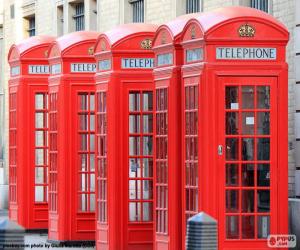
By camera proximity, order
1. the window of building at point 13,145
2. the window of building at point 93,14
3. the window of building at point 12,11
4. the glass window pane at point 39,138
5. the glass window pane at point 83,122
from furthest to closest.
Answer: the window of building at point 12,11, the window of building at point 93,14, the window of building at point 13,145, the glass window pane at point 39,138, the glass window pane at point 83,122

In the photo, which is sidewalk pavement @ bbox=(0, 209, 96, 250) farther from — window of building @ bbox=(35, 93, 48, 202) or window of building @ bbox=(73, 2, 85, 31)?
window of building @ bbox=(73, 2, 85, 31)

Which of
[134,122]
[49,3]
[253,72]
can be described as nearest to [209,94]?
[253,72]

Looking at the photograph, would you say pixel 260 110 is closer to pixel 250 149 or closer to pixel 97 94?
pixel 250 149

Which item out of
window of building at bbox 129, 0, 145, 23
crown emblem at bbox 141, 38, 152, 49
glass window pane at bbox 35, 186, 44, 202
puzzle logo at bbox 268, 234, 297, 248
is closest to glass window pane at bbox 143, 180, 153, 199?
crown emblem at bbox 141, 38, 152, 49

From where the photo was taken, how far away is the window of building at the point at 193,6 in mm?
20328

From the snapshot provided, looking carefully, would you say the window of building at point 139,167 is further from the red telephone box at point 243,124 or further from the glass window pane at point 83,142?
the red telephone box at point 243,124

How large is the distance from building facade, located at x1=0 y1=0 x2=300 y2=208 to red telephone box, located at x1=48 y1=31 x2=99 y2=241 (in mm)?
2342

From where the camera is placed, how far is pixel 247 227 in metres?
13.8

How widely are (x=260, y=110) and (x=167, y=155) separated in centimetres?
147

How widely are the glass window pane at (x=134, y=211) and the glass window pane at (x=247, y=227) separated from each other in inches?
111

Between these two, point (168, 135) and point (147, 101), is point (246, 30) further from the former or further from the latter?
point (147, 101)

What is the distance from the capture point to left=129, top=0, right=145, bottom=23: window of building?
75.2ft

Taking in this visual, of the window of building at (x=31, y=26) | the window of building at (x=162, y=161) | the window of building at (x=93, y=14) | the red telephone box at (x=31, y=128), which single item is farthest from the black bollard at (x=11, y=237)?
the window of building at (x=31, y=26)

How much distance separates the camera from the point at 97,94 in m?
16.8
